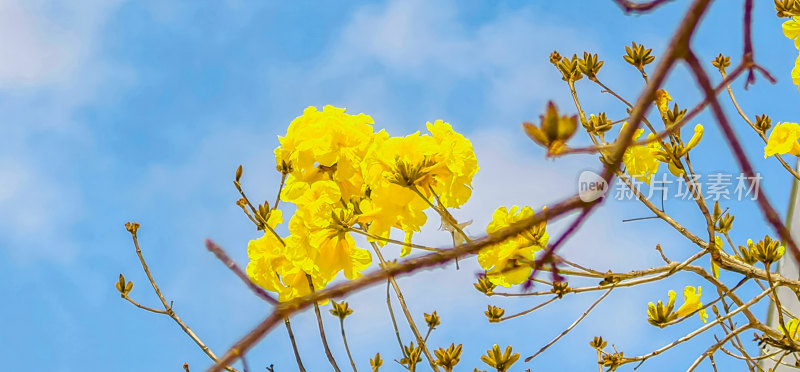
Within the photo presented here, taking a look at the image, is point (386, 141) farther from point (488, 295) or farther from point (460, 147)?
point (488, 295)

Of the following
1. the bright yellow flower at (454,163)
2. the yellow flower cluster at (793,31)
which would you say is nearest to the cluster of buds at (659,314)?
the bright yellow flower at (454,163)

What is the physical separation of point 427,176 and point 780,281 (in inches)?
57.2

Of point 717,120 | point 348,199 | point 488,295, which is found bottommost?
point 717,120

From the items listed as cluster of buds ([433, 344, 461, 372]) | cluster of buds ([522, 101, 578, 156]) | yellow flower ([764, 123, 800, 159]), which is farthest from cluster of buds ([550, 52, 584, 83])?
cluster of buds ([522, 101, 578, 156])

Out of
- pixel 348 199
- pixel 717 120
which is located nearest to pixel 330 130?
pixel 348 199

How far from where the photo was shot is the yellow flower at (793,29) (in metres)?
3.12

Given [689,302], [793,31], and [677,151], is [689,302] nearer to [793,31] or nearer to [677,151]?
[677,151]

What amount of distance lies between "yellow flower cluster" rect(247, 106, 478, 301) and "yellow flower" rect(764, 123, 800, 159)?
1655mm

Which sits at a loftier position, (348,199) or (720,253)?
(348,199)

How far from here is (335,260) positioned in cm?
201

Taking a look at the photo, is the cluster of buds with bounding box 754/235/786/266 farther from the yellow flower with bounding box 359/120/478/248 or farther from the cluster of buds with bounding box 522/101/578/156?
the cluster of buds with bounding box 522/101/578/156

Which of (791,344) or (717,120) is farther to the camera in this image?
(791,344)

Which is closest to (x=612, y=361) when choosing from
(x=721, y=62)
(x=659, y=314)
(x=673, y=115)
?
(x=659, y=314)

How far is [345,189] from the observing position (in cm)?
211
